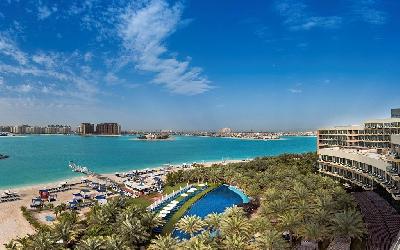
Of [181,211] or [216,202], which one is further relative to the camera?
[216,202]

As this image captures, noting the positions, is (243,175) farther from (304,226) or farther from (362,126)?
(304,226)

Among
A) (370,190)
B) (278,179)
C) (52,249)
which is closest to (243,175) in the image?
(278,179)

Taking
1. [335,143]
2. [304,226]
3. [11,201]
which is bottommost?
[11,201]

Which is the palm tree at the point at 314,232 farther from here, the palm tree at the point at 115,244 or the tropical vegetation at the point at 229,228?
the palm tree at the point at 115,244

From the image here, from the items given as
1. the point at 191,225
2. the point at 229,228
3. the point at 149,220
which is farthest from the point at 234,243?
the point at 149,220

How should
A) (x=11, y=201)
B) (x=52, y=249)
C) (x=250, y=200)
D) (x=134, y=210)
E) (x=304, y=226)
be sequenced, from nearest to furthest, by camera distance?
(x=52, y=249) < (x=304, y=226) < (x=134, y=210) < (x=250, y=200) < (x=11, y=201)

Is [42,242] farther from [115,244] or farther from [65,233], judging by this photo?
[115,244]

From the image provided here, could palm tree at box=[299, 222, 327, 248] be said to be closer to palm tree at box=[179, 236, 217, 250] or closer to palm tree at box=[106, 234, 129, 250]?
palm tree at box=[179, 236, 217, 250]
